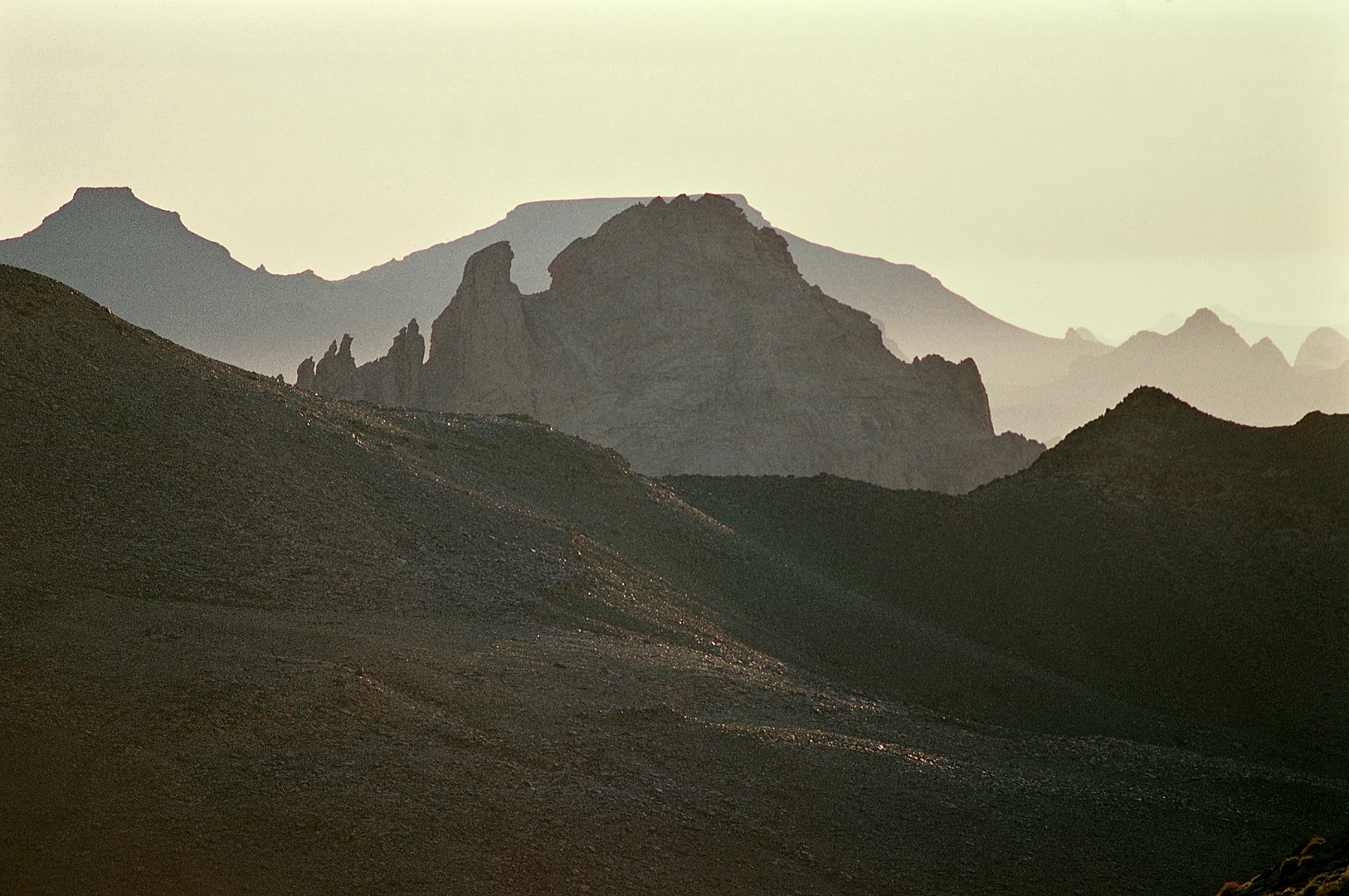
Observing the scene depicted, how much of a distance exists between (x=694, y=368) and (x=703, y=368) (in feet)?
1.67

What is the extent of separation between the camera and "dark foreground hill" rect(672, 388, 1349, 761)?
22.7 m

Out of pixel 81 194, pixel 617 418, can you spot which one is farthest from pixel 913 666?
pixel 81 194

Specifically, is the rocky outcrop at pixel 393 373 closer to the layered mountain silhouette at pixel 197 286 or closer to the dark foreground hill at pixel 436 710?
the dark foreground hill at pixel 436 710

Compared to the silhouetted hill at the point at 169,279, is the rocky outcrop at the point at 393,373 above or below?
below

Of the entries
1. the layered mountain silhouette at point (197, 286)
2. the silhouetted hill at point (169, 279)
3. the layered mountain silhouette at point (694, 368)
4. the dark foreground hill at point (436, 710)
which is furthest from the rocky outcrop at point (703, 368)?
the silhouetted hill at point (169, 279)

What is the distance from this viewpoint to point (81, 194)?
146 metres

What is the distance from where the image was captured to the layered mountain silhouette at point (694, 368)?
5800 cm

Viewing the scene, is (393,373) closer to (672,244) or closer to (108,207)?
(672,244)

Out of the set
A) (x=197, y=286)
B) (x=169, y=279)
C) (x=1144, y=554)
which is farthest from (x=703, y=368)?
(x=197, y=286)

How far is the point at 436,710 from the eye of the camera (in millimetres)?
11102

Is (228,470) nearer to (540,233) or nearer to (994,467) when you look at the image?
(994,467)

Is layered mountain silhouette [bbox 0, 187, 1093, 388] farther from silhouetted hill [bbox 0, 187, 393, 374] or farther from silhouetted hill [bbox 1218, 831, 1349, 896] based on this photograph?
silhouetted hill [bbox 1218, 831, 1349, 896]

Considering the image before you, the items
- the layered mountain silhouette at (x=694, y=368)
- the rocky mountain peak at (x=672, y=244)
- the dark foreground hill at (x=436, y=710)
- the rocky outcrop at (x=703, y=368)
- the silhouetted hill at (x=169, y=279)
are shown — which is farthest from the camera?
the silhouetted hill at (x=169, y=279)

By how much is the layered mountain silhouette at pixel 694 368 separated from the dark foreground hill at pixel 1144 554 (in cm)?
2578
